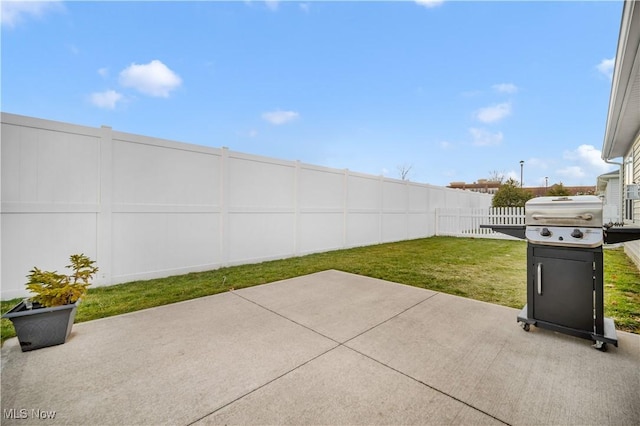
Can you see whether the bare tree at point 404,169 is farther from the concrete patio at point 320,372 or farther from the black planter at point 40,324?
the black planter at point 40,324

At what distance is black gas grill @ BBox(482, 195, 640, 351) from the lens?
2.27 metres

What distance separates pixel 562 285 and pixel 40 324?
190 inches

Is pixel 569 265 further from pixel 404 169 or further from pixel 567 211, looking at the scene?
pixel 404 169

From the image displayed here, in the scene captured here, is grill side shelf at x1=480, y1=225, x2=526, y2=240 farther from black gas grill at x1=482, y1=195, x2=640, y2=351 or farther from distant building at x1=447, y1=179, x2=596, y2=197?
distant building at x1=447, y1=179, x2=596, y2=197

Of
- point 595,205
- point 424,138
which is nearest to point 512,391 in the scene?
point 595,205

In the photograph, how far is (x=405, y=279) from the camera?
15.6 feet

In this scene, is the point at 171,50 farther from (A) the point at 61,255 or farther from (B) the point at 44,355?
(B) the point at 44,355

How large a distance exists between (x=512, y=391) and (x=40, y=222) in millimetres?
5957

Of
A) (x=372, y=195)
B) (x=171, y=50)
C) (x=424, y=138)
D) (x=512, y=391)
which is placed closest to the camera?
(x=512, y=391)

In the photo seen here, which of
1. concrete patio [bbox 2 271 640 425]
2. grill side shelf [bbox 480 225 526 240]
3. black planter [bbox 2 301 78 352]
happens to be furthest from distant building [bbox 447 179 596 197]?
black planter [bbox 2 301 78 352]

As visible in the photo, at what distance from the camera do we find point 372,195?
31.0 feet

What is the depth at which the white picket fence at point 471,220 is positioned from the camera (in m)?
11.2

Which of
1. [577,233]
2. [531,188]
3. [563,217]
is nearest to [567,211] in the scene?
[563,217]

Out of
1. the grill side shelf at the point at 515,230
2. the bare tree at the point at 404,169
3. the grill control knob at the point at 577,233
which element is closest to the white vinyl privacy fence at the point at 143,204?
the grill side shelf at the point at 515,230
